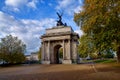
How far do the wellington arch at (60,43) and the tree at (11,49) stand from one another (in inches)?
267

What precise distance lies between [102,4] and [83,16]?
523cm

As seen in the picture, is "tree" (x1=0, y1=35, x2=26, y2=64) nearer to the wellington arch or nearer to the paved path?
the wellington arch

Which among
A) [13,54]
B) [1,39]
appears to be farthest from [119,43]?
[1,39]

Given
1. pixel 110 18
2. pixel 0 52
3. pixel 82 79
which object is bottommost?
pixel 82 79

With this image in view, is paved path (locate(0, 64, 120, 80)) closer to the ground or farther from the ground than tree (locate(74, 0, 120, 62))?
closer to the ground

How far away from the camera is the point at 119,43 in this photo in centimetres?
2103

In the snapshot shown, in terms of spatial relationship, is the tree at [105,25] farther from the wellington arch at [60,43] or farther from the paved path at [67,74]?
the wellington arch at [60,43]

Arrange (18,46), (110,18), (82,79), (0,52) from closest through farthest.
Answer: (82,79) < (110,18) < (0,52) < (18,46)

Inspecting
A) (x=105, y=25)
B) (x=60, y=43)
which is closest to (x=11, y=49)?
(x=60, y=43)

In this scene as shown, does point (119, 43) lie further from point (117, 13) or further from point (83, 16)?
point (83, 16)

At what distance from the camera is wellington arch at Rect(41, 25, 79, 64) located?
44.4 m

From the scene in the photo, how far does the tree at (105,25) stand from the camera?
66.6 ft

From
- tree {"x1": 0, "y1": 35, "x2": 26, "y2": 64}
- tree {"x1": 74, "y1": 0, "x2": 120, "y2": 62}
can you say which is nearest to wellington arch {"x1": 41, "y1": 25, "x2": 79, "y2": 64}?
tree {"x1": 0, "y1": 35, "x2": 26, "y2": 64}

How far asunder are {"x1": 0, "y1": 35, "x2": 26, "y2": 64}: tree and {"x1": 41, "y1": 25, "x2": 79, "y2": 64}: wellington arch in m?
6.78
